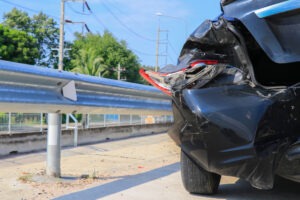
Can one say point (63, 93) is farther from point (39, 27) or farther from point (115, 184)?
point (39, 27)

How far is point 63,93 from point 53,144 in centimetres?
68

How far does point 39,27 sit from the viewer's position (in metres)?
53.5

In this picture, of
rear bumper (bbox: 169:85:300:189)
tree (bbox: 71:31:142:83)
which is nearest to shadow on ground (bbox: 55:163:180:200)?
rear bumper (bbox: 169:85:300:189)

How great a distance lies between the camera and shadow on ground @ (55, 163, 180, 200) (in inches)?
172

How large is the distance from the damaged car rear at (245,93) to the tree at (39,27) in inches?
1884

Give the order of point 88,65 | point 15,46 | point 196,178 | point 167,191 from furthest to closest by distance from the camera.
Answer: point 88,65 → point 15,46 → point 167,191 → point 196,178

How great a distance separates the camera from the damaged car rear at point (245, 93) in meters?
3.04

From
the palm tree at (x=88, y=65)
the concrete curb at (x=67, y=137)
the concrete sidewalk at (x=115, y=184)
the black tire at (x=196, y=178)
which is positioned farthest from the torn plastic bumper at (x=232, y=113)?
the palm tree at (x=88, y=65)

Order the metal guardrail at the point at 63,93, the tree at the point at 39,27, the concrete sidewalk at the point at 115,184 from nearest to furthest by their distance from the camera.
→ the metal guardrail at the point at 63,93 < the concrete sidewalk at the point at 115,184 < the tree at the point at 39,27

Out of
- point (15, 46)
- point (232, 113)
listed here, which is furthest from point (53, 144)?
point (15, 46)

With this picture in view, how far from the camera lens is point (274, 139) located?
3.06m

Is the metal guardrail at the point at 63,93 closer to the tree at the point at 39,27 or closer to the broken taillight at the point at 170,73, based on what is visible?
the broken taillight at the point at 170,73

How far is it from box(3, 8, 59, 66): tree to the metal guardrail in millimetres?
44915

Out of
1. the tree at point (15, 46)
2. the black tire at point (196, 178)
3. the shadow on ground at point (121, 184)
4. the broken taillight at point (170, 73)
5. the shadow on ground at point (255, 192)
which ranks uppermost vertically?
the tree at point (15, 46)
